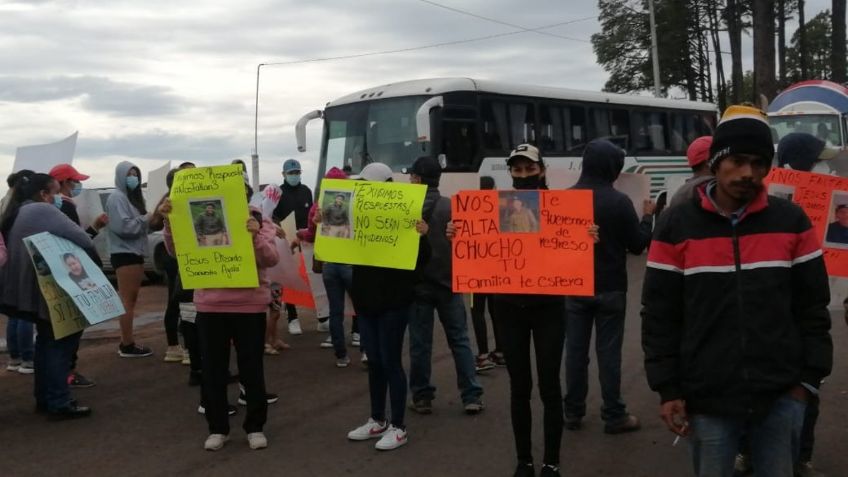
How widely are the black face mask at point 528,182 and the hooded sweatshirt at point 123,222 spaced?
4408 mm

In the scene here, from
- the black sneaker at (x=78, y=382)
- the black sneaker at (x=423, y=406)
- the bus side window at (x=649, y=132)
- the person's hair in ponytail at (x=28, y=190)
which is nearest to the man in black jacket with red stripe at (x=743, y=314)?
the black sneaker at (x=423, y=406)

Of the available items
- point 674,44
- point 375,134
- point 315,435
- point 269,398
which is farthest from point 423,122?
point 674,44

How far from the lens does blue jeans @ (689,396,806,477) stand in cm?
308

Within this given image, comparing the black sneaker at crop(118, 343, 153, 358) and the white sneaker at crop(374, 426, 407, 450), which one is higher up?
the black sneaker at crop(118, 343, 153, 358)

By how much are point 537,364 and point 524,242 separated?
2.36 ft

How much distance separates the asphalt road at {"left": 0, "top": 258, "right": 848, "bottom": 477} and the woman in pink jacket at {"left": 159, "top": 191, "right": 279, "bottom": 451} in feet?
0.58

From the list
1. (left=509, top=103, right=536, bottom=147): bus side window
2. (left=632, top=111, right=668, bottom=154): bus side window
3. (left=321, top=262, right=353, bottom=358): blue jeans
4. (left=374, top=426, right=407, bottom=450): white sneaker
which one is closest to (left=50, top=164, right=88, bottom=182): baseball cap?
(left=321, top=262, right=353, bottom=358): blue jeans

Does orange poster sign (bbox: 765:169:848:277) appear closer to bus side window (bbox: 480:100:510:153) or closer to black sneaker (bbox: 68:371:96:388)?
black sneaker (bbox: 68:371:96:388)

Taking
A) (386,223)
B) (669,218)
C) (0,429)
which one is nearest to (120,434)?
(0,429)

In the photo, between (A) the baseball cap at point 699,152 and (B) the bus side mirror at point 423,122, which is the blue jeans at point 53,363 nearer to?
(A) the baseball cap at point 699,152

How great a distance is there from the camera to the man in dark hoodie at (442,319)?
6.35m

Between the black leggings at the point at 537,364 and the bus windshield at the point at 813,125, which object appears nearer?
the black leggings at the point at 537,364

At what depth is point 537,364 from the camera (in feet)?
16.0

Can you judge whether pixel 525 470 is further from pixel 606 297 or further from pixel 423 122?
pixel 423 122
